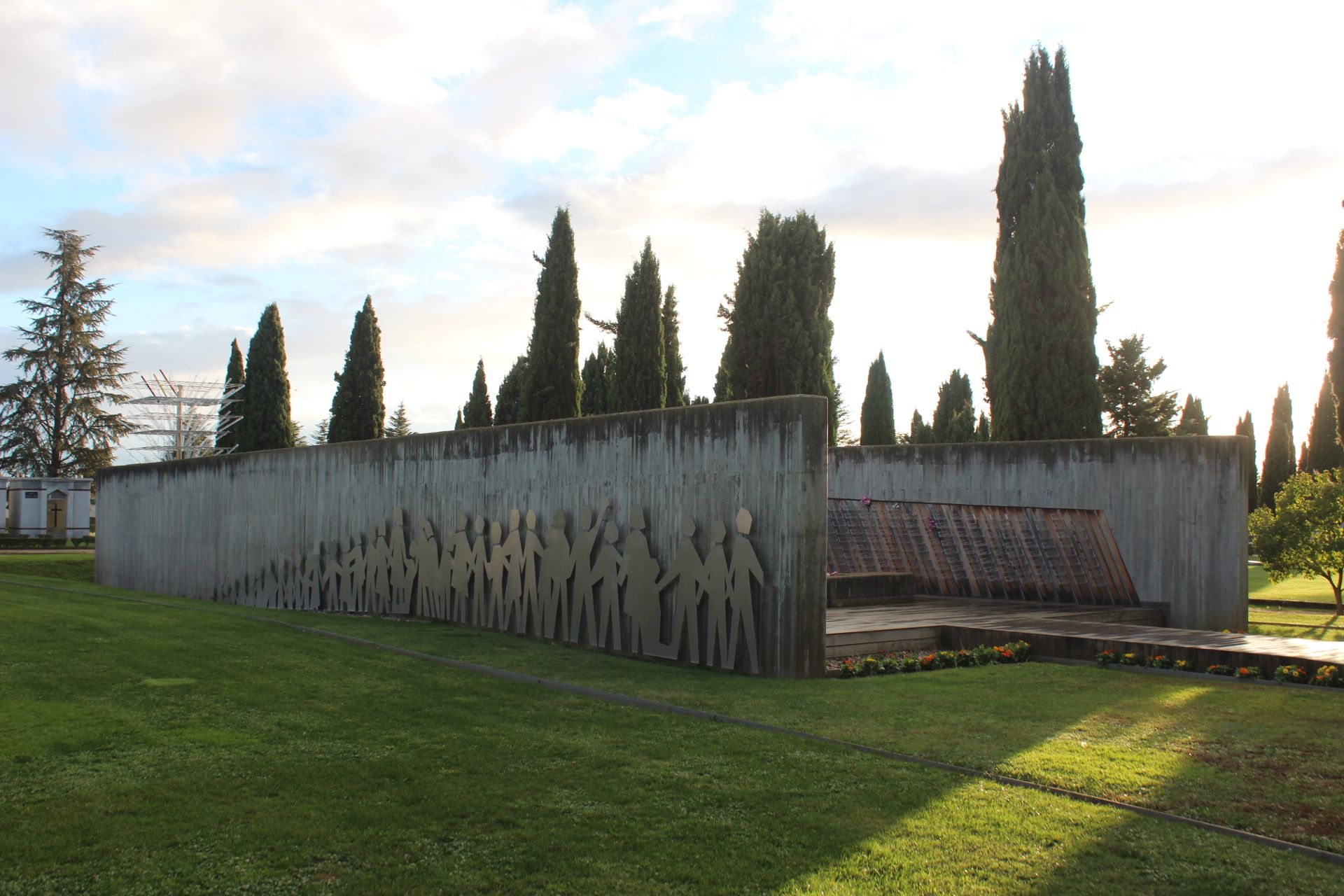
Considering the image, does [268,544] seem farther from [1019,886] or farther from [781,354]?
[1019,886]

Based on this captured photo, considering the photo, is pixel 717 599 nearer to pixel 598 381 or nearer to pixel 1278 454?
pixel 598 381

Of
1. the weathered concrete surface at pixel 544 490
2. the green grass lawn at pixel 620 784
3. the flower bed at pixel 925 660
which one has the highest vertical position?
the weathered concrete surface at pixel 544 490

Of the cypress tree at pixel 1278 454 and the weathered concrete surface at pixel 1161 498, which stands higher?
the cypress tree at pixel 1278 454

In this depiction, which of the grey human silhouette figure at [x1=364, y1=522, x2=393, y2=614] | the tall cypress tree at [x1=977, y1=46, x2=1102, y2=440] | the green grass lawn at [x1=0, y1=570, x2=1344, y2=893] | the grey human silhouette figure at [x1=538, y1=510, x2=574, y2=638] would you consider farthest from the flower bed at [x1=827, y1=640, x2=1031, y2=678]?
the tall cypress tree at [x1=977, y1=46, x2=1102, y2=440]

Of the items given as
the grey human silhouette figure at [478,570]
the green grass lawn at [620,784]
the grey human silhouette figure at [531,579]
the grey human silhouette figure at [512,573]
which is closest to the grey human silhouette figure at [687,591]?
the green grass lawn at [620,784]

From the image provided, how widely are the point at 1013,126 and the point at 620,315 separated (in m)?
10.9

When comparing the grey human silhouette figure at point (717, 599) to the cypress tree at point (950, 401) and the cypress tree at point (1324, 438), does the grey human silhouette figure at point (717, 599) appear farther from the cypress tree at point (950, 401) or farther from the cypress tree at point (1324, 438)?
the cypress tree at point (1324, 438)

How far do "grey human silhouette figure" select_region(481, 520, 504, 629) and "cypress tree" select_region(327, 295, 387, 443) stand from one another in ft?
74.4

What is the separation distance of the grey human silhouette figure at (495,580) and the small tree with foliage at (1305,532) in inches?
654

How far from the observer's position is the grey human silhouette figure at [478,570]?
14.6 m

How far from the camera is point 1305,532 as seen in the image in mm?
20766

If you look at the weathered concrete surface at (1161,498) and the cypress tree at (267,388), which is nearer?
the weathered concrete surface at (1161,498)

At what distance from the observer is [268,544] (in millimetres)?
20031

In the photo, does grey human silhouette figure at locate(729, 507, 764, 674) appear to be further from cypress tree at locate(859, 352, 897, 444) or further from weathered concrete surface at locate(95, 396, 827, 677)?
cypress tree at locate(859, 352, 897, 444)
